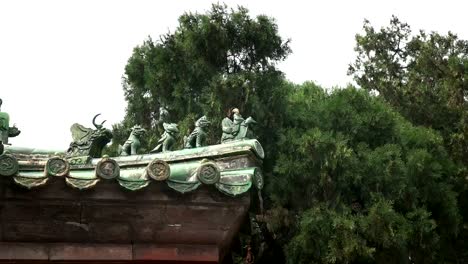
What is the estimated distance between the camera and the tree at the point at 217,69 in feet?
48.3

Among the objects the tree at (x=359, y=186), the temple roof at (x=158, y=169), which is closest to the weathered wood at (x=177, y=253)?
the temple roof at (x=158, y=169)

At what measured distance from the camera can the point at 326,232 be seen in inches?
499

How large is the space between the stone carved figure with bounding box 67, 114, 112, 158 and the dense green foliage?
3.10m

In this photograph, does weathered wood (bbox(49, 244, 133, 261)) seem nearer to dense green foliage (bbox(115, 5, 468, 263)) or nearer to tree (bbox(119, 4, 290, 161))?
dense green foliage (bbox(115, 5, 468, 263))

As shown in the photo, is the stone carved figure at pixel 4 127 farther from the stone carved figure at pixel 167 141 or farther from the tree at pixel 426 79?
the tree at pixel 426 79

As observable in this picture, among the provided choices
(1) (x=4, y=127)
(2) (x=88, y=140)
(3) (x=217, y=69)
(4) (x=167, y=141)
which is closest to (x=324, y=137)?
(3) (x=217, y=69)

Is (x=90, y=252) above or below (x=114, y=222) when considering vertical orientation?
below

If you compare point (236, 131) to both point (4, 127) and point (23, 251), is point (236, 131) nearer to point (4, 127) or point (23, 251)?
point (4, 127)

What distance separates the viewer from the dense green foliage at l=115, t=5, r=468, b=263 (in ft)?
42.5

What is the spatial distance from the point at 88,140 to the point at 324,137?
674cm

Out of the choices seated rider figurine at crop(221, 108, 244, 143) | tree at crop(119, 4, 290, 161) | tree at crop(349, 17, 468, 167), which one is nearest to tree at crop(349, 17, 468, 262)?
tree at crop(349, 17, 468, 167)

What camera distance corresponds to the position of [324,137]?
13648mm

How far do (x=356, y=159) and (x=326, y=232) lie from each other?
1.80m

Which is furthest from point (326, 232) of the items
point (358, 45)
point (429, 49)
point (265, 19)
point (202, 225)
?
point (358, 45)
